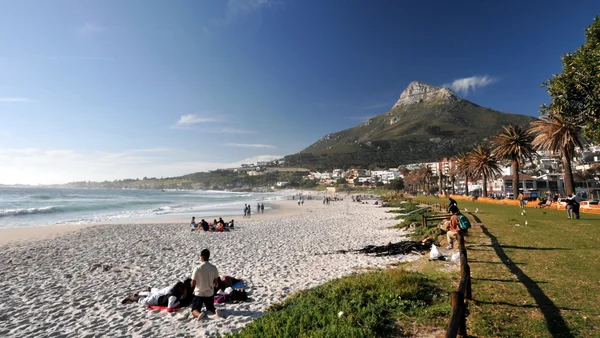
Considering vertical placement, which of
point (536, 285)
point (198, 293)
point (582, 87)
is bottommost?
point (198, 293)

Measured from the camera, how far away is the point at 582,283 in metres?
6.73

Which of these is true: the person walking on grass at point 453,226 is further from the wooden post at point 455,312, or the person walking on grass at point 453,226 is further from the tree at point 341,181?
the tree at point 341,181

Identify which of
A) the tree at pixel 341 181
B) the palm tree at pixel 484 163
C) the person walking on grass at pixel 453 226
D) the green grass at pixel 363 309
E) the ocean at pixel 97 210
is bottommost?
the ocean at pixel 97 210

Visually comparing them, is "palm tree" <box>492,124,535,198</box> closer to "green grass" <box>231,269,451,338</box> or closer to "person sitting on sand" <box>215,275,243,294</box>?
"green grass" <box>231,269,451,338</box>

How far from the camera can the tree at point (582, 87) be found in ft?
33.0

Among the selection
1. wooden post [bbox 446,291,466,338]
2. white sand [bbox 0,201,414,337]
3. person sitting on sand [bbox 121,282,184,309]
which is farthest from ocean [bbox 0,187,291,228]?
wooden post [bbox 446,291,466,338]

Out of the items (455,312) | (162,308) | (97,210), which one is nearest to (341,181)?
(97,210)

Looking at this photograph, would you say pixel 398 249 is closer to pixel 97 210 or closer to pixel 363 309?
pixel 363 309

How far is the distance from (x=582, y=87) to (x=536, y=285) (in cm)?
827

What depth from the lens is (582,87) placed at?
10516 millimetres

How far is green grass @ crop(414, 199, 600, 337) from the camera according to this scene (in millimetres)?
4867

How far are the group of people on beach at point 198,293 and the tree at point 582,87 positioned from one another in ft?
42.8

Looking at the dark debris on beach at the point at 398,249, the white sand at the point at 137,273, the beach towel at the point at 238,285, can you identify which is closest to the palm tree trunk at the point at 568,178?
the white sand at the point at 137,273

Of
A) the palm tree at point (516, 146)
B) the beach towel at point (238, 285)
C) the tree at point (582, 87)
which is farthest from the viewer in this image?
the palm tree at point (516, 146)
